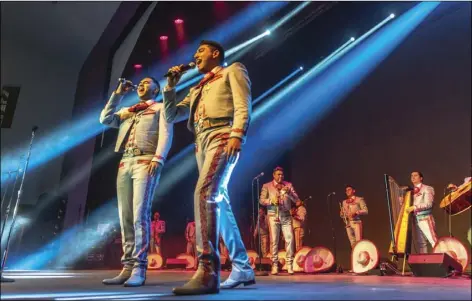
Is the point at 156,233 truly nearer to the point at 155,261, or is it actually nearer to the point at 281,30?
the point at 155,261

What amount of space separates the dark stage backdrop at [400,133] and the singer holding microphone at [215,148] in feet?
A: 21.7

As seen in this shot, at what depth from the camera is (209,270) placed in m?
2.15

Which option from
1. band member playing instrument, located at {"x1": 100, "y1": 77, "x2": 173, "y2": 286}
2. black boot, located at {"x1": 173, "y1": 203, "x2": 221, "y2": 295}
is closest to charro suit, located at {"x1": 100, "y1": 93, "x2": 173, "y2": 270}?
band member playing instrument, located at {"x1": 100, "y1": 77, "x2": 173, "y2": 286}

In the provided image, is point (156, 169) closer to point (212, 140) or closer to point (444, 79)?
point (212, 140)

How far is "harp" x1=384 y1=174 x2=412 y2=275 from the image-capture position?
626 centimetres

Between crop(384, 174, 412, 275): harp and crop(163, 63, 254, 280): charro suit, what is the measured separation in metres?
4.56

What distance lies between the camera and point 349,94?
9.84m

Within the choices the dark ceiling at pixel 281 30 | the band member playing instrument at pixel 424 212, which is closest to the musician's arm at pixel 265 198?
the band member playing instrument at pixel 424 212

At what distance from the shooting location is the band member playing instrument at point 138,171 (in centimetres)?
294

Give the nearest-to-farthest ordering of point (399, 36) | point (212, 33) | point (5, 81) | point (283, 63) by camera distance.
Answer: point (5, 81)
point (399, 36)
point (212, 33)
point (283, 63)

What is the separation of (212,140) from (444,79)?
286 inches

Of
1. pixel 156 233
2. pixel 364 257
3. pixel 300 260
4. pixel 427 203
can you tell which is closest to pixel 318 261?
pixel 300 260

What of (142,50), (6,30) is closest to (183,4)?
(142,50)

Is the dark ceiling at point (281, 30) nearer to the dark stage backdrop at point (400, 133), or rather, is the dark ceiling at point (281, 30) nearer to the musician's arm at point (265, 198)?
the dark stage backdrop at point (400, 133)
